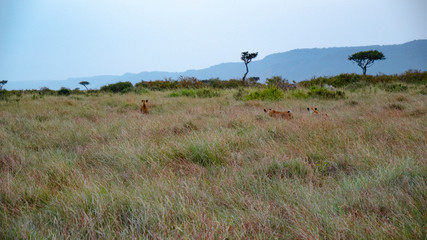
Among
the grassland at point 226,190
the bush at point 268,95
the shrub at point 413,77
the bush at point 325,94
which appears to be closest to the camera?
the grassland at point 226,190

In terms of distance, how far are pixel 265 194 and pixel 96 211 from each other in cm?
121

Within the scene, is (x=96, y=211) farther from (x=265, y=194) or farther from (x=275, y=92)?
(x=275, y=92)

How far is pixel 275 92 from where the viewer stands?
10.2 metres

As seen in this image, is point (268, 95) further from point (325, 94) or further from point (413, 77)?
point (413, 77)

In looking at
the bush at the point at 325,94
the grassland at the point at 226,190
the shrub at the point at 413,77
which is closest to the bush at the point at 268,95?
the bush at the point at 325,94

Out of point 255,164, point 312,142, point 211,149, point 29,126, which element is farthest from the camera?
point 29,126

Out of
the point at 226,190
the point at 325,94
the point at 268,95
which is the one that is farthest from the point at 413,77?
the point at 226,190

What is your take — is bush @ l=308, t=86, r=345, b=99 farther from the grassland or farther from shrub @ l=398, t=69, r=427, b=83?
shrub @ l=398, t=69, r=427, b=83

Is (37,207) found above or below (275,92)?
below

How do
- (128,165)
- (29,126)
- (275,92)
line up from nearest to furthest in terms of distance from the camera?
(128,165) → (29,126) → (275,92)

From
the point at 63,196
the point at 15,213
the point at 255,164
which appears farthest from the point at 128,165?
the point at 255,164

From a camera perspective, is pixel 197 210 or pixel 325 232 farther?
pixel 197 210

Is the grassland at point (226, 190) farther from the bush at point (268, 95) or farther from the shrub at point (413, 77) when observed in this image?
the shrub at point (413, 77)

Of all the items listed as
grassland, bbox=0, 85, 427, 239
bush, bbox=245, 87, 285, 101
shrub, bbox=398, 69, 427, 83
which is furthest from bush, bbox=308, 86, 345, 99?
shrub, bbox=398, 69, 427, 83
